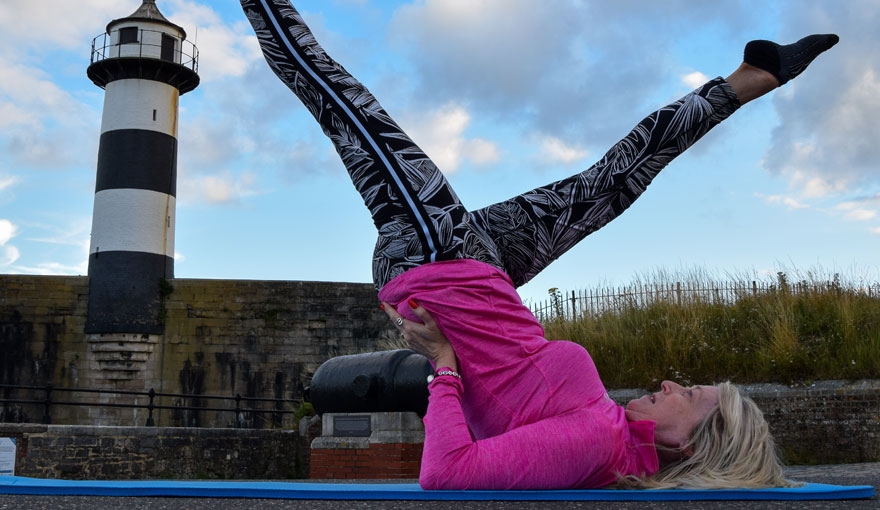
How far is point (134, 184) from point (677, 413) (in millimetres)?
17495

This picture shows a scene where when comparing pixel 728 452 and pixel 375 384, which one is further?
pixel 375 384

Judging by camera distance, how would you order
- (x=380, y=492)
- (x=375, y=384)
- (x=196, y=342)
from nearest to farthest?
(x=380, y=492) → (x=375, y=384) → (x=196, y=342)

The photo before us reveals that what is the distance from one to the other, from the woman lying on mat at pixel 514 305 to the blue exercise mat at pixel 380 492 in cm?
7

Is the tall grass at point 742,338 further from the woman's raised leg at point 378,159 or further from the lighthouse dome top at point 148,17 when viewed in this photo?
the lighthouse dome top at point 148,17

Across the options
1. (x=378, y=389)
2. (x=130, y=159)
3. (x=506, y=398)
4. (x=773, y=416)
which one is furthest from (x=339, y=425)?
(x=130, y=159)

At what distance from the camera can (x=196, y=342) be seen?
17641mm

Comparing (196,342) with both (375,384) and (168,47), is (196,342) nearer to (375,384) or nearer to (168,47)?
(168,47)

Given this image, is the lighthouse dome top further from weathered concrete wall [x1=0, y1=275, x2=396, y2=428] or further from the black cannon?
the black cannon

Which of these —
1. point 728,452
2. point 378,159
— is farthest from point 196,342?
point 728,452

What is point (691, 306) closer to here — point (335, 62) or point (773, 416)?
point (773, 416)

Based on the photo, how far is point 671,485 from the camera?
89.2 inches

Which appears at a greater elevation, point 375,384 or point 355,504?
point 375,384

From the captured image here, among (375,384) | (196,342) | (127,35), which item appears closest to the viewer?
(375,384)

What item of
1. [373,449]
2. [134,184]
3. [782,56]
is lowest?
[373,449]
